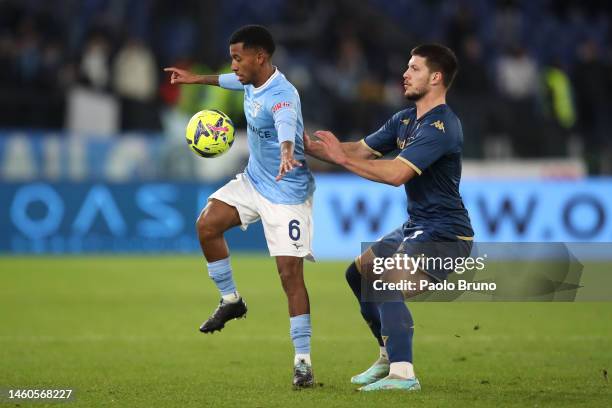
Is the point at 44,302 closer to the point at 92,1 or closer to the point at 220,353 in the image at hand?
the point at 220,353

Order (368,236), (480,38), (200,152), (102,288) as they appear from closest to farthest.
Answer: (200,152) < (102,288) < (368,236) < (480,38)

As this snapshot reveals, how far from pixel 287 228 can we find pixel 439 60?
1.39 m

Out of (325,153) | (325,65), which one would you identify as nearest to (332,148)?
(325,153)

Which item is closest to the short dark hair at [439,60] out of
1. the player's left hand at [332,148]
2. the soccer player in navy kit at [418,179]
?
the soccer player in navy kit at [418,179]

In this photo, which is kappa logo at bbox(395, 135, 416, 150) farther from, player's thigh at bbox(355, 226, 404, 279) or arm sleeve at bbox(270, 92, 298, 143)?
arm sleeve at bbox(270, 92, 298, 143)

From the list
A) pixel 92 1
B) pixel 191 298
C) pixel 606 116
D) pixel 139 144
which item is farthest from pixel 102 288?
pixel 606 116

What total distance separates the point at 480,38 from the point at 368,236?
8.52 m

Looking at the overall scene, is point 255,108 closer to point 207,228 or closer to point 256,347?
point 207,228

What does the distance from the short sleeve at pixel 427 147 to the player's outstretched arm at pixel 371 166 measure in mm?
46

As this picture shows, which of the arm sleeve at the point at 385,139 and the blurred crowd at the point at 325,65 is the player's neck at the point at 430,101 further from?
the blurred crowd at the point at 325,65

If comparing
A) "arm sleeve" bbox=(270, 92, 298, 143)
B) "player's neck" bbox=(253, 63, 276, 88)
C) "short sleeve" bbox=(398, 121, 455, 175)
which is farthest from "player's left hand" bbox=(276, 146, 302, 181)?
"player's neck" bbox=(253, 63, 276, 88)

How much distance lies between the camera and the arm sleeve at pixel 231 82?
7.54 m

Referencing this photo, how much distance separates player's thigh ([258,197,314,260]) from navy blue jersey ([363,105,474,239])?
2.27ft

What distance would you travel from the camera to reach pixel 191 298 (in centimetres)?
1222
